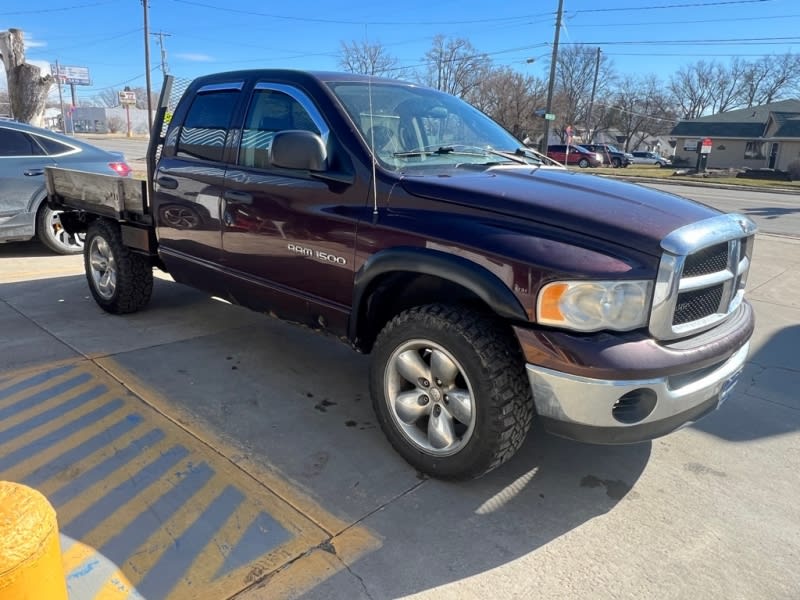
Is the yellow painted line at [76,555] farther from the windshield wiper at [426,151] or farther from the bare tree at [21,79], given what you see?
the bare tree at [21,79]

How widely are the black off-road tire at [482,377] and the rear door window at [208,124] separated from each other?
208 centimetres

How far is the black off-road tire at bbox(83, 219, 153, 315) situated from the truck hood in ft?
10.1

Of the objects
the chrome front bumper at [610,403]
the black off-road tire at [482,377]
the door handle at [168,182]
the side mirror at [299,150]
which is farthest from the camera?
the door handle at [168,182]

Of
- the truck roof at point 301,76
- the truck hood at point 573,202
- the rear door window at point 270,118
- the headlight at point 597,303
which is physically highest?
the truck roof at point 301,76

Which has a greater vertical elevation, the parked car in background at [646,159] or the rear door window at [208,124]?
the parked car in background at [646,159]

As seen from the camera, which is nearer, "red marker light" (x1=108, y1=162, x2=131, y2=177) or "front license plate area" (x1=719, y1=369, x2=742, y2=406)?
"front license plate area" (x1=719, y1=369, x2=742, y2=406)

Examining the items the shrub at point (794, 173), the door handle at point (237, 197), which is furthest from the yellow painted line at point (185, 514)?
the shrub at point (794, 173)

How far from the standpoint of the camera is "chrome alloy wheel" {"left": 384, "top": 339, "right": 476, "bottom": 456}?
2.74 m

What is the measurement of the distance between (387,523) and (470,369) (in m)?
0.76

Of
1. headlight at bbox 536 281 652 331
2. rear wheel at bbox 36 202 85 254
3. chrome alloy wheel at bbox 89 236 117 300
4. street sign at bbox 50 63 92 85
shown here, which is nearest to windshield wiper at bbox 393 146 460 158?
headlight at bbox 536 281 652 331

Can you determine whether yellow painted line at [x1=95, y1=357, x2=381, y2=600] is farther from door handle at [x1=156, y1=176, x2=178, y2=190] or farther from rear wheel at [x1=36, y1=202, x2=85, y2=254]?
rear wheel at [x1=36, y1=202, x2=85, y2=254]

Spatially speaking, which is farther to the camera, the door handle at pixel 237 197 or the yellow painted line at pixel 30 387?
the door handle at pixel 237 197

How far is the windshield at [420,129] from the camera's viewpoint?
3.28 meters

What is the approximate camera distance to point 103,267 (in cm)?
529
